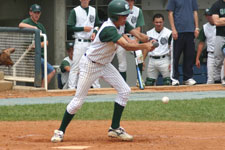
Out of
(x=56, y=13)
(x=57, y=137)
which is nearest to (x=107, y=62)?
(x=57, y=137)

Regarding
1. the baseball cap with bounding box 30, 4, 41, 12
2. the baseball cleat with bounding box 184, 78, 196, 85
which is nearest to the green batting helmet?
the baseball cap with bounding box 30, 4, 41, 12

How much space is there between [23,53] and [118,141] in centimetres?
638

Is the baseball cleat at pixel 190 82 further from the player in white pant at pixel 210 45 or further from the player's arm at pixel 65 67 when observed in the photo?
the player's arm at pixel 65 67

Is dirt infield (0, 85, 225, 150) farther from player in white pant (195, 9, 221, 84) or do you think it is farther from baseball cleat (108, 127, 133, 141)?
player in white pant (195, 9, 221, 84)

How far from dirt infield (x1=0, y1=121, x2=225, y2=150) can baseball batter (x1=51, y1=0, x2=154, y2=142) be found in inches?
10.6

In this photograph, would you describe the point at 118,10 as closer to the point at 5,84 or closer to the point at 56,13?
the point at 5,84

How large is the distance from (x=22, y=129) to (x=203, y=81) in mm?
9137

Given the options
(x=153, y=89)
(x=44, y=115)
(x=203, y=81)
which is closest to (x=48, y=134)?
(x=44, y=115)

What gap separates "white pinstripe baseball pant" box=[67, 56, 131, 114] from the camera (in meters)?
8.10

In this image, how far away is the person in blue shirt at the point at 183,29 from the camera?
13.7 meters

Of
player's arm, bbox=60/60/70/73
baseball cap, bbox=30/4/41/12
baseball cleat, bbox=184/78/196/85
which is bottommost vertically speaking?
baseball cleat, bbox=184/78/196/85

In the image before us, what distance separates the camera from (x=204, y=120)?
10.3m

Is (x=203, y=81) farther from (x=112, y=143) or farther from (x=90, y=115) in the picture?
(x=112, y=143)

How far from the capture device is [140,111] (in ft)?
36.4
